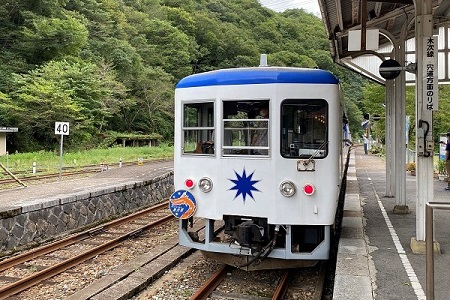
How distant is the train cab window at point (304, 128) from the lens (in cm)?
562

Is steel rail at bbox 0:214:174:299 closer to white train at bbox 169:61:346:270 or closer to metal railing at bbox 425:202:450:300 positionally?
white train at bbox 169:61:346:270

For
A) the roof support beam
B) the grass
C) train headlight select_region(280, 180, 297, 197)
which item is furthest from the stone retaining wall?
the grass

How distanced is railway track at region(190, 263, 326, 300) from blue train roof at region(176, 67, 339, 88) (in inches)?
107

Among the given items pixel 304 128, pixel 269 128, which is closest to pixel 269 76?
pixel 269 128

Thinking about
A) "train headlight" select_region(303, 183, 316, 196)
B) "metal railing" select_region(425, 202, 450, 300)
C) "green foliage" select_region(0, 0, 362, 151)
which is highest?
"green foliage" select_region(0, 0, 362, 151)

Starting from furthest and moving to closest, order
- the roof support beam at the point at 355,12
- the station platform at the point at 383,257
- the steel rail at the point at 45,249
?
the roof support beam at the point at 355,12
the steel rail at the point at 45,249
the station platform at the point at 383,257

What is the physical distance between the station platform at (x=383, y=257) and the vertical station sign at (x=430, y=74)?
1.61 metres

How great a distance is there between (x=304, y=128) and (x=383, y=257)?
2.10m

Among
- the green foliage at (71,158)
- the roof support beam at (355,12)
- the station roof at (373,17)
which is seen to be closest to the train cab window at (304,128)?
the station roof at (373,17)

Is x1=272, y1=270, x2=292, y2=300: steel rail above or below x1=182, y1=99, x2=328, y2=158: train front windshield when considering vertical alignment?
below

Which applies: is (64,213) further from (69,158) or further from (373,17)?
(69,158)

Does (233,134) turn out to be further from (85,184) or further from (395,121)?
(85,184)

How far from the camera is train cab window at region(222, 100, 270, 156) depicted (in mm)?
5703

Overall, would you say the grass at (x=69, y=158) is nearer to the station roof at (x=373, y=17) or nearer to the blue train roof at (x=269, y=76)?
the station roof at (x=373, y=17)
